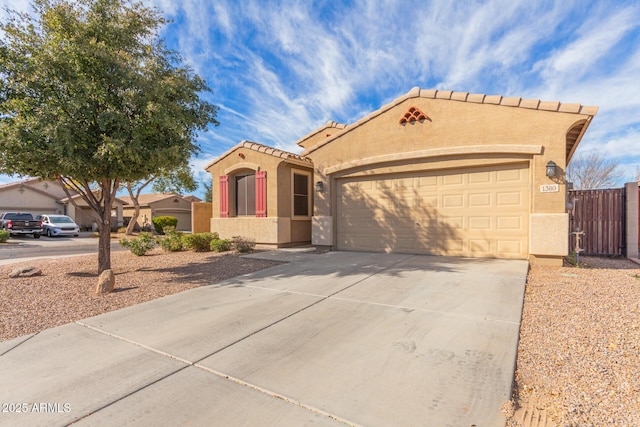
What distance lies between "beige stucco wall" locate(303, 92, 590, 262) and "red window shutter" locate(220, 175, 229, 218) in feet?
13.2

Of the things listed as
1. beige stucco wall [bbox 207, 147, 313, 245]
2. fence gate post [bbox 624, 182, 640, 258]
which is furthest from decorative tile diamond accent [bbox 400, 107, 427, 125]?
fence gate post [bbox 624, 182, 640, 258]

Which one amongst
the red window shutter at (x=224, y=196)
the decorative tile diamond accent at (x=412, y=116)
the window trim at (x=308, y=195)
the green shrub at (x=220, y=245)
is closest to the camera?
the decorative tile diamond accent at (x=412, y=116)

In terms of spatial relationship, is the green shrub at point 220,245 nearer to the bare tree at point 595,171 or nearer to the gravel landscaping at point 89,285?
the gravel landscaping at point 89,285

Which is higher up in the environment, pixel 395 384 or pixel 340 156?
pixel 340 156

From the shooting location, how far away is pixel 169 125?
20.2 ft

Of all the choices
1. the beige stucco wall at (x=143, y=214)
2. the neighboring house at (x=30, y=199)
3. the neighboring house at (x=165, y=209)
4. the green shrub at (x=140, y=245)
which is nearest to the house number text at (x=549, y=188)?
the green shrub at (x=140, y=245)

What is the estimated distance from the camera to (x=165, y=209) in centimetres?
3127

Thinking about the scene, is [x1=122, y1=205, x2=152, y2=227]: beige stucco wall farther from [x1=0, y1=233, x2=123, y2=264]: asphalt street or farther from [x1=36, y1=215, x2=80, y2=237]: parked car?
[x1=0, y1=233, x2=123, y2=264]: asphalt street

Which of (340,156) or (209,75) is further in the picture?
(340,156)

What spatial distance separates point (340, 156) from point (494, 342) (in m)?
7.68

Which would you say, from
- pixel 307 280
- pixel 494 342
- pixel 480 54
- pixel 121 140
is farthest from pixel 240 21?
pixel 494 342

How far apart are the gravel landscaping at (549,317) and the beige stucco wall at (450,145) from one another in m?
2.49

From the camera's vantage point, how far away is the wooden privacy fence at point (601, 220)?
9352 millimetres

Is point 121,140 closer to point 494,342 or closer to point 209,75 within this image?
point 209,75
